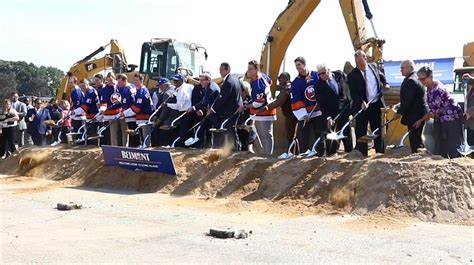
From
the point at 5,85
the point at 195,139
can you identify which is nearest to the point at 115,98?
the point at 195,139

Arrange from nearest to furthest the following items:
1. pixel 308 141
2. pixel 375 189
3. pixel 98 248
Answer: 1. pixel 98 248
2. pixel 375 189
3. pixel 308 141

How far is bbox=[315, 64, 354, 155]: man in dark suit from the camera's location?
35.9 ft

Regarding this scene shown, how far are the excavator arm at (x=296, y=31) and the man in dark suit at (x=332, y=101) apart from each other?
231 inches

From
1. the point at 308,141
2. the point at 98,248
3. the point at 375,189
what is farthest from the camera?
the point at 308,141

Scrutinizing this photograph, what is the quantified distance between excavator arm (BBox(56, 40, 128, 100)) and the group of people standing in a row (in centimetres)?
619

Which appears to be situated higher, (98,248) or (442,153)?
(442,153)

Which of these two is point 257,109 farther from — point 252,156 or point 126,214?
point 126,214

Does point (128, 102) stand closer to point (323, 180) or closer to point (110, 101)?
point (110, 101)

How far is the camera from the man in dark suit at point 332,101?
10945 millimetres

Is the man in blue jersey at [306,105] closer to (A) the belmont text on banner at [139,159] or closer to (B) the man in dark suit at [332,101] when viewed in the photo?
(B) the man in dark suit at [332,101]

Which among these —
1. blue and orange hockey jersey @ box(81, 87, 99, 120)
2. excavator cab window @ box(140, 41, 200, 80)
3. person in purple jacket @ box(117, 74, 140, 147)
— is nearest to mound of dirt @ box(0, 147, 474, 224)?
person in purple jacket @ box(117, 74, 140, 147)

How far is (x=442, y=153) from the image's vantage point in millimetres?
10258

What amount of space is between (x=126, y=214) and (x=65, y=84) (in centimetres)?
1596

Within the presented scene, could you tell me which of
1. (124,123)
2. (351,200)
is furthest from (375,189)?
(124,123)
